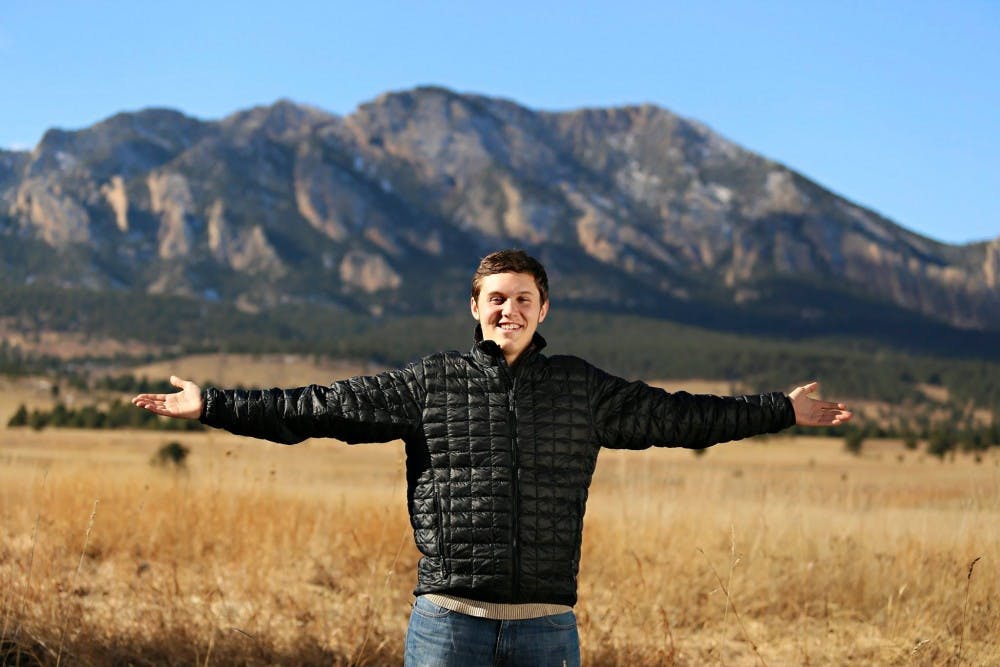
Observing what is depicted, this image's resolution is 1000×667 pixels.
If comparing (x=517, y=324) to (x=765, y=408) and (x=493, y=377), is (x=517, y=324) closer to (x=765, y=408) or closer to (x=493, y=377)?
(x=493, y=377)

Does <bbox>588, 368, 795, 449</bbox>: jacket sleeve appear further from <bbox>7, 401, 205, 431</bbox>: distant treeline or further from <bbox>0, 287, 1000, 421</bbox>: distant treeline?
<bbox>0, 287, 1000, 421</bbox>: distant treeline

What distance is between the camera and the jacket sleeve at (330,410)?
4.06 meters

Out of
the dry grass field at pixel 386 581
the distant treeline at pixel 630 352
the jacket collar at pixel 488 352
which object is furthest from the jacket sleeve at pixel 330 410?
the distant treeline at pixel 630 352

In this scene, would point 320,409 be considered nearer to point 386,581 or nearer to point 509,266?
point 509,266

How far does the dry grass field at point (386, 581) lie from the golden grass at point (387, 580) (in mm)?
20

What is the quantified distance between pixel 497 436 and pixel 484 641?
25.8 inches

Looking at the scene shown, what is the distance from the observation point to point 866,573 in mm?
8547

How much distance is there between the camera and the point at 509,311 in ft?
13.3

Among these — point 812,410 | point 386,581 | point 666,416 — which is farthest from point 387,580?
point 812,410

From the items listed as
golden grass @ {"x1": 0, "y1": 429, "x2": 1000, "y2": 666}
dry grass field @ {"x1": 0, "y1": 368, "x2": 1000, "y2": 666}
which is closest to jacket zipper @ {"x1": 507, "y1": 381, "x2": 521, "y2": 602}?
dry grass field @ {"x1": 0, "y1": 368, "x2": 1000, "y2": 666}

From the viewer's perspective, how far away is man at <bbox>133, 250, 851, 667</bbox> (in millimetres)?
3869

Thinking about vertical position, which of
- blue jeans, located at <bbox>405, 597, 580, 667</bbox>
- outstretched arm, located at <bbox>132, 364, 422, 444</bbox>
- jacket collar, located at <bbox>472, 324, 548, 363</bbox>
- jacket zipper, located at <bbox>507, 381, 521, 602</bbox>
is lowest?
blue jeans, located at <bbox>405, 597, 580, 667</bbox>

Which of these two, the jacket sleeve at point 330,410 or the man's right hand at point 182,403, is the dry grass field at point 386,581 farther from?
the jacket sleeve at point 330,410

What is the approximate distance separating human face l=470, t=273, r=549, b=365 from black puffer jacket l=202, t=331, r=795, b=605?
0.05 m
